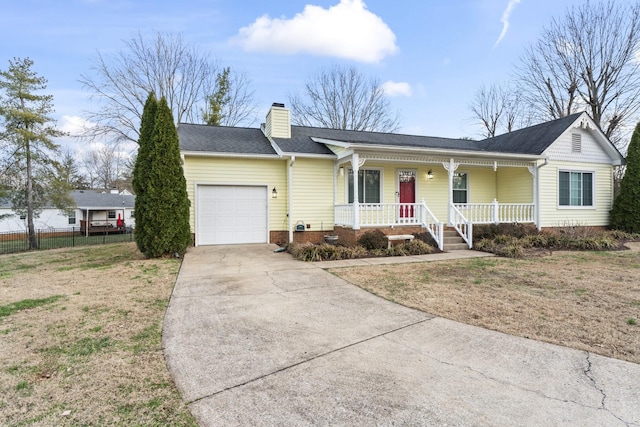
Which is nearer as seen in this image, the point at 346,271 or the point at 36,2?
the point at 346,271

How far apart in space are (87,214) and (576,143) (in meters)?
31.2

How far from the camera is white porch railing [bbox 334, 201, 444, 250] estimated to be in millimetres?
10469

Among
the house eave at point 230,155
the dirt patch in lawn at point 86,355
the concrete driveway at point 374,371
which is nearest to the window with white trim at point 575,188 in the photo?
the house eave at point 230,155

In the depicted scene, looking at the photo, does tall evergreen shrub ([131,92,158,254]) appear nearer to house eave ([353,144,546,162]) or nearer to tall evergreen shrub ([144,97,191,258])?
tall evergreen shrub ([144,97,191,258])

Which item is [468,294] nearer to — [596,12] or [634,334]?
[634,334]

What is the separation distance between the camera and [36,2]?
973 centimetres

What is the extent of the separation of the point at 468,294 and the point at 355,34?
15790 mm

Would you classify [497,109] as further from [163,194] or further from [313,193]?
[163,194]

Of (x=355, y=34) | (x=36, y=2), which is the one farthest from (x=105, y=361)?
(x=355, y=34)

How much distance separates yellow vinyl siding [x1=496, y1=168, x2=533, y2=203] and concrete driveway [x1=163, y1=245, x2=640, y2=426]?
440 inches

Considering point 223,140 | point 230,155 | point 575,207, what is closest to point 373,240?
point 230,155

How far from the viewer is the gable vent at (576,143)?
44.2ft

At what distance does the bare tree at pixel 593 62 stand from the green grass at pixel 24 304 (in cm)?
2581

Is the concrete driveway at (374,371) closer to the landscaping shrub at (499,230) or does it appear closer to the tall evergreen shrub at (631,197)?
the landscaping shrub at (499,230)
